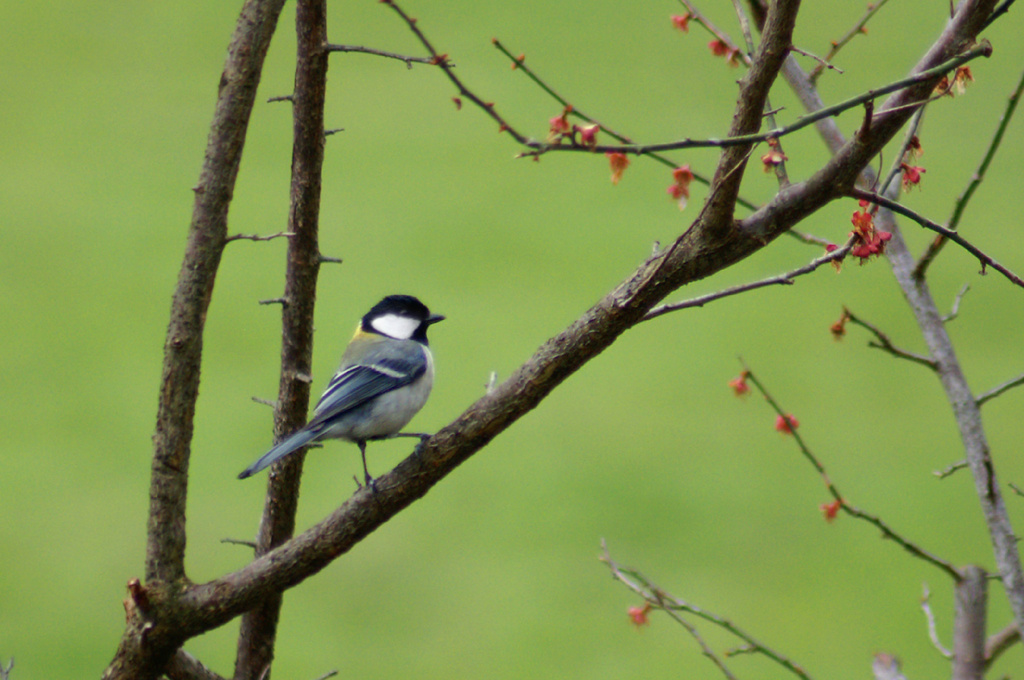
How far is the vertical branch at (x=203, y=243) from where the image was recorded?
101 centimetres

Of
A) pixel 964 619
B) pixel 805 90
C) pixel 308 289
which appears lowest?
pixel 964 619

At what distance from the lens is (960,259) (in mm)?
3576

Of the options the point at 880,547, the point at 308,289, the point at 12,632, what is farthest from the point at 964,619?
the point at 12,632

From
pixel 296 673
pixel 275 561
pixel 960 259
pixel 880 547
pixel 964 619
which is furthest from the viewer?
pixel 960 259

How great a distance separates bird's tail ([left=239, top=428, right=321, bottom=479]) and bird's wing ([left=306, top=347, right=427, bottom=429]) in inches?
6.7

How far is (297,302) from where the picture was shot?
1.22 m

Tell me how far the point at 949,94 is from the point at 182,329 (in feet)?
2.73

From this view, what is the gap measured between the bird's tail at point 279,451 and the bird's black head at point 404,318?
61cm

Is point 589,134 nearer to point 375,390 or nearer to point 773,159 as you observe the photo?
point 773,159

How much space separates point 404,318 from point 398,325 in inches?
0.7

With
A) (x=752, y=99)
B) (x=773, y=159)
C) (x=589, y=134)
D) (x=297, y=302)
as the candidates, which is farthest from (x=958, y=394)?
(x=297, y=302)

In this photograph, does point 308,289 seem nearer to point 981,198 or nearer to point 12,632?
point 12,632

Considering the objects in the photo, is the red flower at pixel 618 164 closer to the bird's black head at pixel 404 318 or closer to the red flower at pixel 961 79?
the red flower at pixel 961 79

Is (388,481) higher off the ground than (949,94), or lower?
lower
